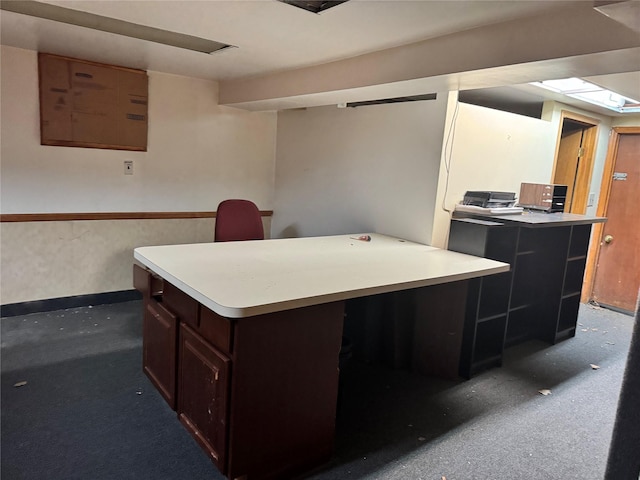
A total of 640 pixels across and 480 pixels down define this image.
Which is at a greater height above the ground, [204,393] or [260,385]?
[260,385]

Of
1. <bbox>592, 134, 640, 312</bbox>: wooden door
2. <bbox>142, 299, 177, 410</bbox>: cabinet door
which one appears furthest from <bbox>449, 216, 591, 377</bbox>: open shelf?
<bbox>142, 299, 177, 410</bbox>: cabinet door

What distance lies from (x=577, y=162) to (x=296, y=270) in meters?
3.90

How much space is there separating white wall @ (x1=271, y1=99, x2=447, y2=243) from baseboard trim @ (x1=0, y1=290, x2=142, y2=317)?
1.68 metres

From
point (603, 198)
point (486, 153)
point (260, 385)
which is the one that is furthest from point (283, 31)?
point (603, 198)

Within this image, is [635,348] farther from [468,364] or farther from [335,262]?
[468,364]

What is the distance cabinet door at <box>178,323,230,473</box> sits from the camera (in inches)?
70.4

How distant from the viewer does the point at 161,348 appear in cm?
239

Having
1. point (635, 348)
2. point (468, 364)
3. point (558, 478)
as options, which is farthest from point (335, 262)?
point (635, 348)

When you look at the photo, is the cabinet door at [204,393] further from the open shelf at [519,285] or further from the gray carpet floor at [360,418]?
the open shelf at [519,285]

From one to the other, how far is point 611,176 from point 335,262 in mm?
3879

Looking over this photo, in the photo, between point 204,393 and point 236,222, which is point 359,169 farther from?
point 204,393

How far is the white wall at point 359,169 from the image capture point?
10.6ft

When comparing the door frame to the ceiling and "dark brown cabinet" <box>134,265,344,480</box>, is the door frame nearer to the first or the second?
the ceiling

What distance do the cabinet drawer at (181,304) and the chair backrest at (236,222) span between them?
1.17 m
